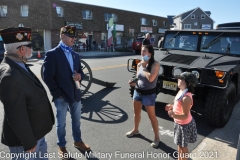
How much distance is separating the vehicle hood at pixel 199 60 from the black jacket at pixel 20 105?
3081mm

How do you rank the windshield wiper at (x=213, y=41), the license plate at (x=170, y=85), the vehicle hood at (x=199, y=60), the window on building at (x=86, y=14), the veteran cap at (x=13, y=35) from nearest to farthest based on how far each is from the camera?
the veteran cap at (x=13, y=35)
the vehicle hood at (x=199, y=60)
the license plate at (x=170, y=85)
the windshield wiper at (x=213, y=41)
the window on building at (x=86, y=14)

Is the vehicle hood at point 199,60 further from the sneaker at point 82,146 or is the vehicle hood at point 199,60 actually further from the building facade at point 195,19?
the building facade at point 195,19

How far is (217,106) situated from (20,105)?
3.36 meters

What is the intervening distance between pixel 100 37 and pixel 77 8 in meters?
5.08

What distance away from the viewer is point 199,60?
14.4ft

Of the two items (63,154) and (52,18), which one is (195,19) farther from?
(63,154)

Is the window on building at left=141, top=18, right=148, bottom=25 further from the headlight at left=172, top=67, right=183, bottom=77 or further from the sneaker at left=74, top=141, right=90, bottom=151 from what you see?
the sneaker at left=74, top=141, right=90, bottom=151

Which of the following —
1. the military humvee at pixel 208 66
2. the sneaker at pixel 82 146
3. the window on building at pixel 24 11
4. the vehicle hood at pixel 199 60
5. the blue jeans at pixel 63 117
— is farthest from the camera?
the window on building at pixel 24 11

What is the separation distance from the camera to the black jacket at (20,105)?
1.75 metres

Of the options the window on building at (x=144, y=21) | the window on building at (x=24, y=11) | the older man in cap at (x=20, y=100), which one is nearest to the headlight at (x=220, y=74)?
the older man in cap at (x=20, y=100)

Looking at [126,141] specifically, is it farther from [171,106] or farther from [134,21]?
[134,21]

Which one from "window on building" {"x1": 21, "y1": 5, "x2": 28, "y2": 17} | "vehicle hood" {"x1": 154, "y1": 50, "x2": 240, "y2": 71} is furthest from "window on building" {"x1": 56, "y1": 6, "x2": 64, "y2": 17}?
"vehicle hood" {"x1": 154, "y1": 50, "x2": 240, "y2": 71}

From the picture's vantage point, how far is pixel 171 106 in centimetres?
282

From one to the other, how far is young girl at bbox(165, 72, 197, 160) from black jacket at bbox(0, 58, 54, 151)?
5.19 feet
